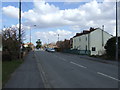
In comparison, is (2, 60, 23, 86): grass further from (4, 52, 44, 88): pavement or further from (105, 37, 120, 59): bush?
(105, 37, 120, 59): bush

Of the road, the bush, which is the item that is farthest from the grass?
the bush

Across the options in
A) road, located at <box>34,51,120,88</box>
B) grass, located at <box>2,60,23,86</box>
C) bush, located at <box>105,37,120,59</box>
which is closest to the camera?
road, located at <box>34,51,120,88</box>

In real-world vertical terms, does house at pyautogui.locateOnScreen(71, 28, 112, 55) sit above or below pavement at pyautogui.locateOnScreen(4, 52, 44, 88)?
above

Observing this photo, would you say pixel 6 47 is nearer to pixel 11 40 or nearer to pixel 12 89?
pixel 11 40

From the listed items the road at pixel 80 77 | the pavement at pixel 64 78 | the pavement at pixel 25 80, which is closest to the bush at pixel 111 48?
the road at pixel 80 77

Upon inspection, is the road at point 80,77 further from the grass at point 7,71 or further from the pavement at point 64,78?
the grass at point 7,71

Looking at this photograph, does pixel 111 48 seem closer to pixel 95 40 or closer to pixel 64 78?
pixel 64 78

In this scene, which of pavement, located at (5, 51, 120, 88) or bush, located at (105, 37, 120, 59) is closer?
pavement, located at (5, 51, 120, 88)

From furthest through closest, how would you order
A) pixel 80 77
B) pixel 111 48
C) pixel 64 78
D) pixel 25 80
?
pixel 111 48 < pixel 80 77 < pixel 64 78 < pixel 25 80

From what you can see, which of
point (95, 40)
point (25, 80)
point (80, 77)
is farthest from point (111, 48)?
point (95, 40)

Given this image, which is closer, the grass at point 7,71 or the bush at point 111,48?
the grass at point 7,71

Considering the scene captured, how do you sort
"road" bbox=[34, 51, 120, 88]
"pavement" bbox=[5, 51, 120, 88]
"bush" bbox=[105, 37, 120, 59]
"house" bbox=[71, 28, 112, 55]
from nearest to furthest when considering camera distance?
1. "pavement" bbox=[5, 51, 120, 88]
2. "road" bbox=[34, 51, 120, 88]
3. "bush" bbox=[105, 37, 120, 59]
4. "house" bbox=[71, 28, 112, 55]

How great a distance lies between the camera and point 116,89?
911 cm

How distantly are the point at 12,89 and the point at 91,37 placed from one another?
207ft
